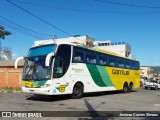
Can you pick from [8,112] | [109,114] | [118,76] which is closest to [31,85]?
[8,112]

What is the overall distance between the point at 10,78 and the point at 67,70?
14.0 meters

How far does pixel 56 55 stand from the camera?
604 inches

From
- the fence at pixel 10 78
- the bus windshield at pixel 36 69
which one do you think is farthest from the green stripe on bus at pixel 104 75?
the fence at pixel 10 78

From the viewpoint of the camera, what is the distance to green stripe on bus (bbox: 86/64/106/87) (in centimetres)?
1869

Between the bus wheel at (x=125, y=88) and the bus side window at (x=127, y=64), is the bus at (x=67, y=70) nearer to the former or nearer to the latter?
the bus wheel at (x=125, y=88)

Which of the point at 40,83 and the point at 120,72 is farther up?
the point at 120,72

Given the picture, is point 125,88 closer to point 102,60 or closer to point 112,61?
point 112,61

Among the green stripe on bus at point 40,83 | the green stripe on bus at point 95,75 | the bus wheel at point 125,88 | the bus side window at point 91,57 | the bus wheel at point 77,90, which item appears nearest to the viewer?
the green stripe on bus at point 40,83

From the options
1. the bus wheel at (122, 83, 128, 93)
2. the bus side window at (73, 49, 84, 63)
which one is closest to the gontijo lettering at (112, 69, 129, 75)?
the bus wheel at (122, 83, 128, 93)

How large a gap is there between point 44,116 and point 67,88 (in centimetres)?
629

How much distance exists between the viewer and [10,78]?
28.5 m

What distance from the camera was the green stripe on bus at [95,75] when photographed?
61.3ft

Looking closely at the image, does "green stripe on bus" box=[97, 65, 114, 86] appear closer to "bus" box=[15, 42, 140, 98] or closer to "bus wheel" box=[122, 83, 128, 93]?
"bus" box=[15, 42, 140, 98]

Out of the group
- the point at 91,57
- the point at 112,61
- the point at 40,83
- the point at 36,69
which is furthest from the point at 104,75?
the point at 40,83
